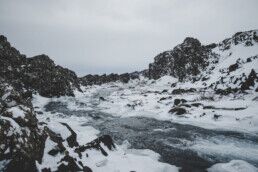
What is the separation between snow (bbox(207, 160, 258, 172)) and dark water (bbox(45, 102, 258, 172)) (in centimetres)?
55

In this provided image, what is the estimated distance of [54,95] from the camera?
194 ft

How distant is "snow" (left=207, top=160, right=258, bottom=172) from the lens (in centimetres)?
1397

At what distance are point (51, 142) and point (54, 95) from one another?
4924 cm

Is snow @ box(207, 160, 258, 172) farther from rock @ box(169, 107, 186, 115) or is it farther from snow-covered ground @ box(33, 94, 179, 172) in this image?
rock @ box(169, 107, 186, 115)

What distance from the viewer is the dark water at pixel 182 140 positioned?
16.1m

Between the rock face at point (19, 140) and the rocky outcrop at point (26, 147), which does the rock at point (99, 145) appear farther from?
the rock face at point (19, 140)

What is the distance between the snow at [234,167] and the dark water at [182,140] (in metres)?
0.55

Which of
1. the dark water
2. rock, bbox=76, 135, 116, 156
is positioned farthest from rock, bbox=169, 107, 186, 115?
rock, bbox=76, 135, 116, 156

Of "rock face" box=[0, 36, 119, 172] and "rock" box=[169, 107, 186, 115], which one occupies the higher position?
"rock face" box=[0, 36, 119, 172]

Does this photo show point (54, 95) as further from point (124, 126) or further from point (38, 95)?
point (124, 126)

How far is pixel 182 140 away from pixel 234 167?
Result: 6.79m

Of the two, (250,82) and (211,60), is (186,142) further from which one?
(211,60)

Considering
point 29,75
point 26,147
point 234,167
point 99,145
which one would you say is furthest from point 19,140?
point 29,75

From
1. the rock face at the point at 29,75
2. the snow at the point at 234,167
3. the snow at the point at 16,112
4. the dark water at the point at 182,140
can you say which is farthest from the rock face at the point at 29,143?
the rock face at the point at 29,75
